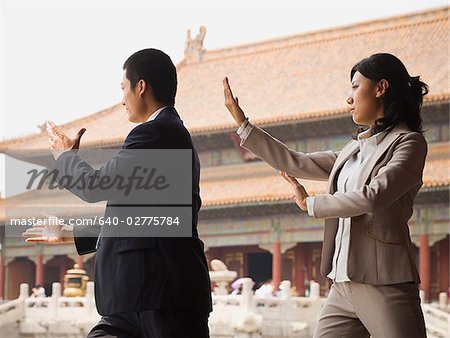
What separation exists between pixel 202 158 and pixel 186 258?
→ 31.6ft

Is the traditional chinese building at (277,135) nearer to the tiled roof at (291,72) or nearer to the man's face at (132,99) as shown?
the tiled roof at (291,72)

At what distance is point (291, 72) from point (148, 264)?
421 inches

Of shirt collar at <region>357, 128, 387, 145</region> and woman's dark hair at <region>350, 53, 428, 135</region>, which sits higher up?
woman's dark hair at <region>350, 53, 428, 135</region>

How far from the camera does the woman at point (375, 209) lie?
1915 millimetres

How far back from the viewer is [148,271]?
5.72 feet

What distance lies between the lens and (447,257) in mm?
9789

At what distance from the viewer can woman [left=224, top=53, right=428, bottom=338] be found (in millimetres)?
1915

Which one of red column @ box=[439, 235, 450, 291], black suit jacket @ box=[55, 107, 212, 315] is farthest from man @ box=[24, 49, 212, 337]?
red column @ box=[439, 235, 450, 291]

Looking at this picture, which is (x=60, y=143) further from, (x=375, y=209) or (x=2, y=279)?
(x=2, y=279)

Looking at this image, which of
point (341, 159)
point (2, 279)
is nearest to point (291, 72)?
point (2, 279)

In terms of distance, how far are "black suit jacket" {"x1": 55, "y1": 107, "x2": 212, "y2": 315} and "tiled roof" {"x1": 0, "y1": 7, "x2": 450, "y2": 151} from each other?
28.3ft

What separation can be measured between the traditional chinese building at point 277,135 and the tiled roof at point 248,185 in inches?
0.6
